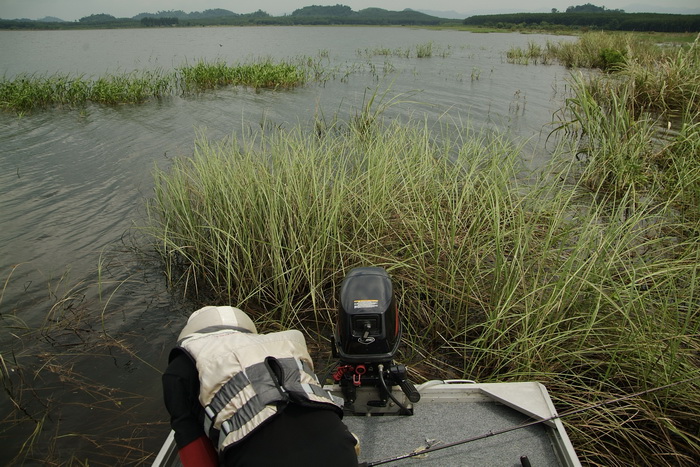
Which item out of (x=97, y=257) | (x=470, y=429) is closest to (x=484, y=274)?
(x=470, y=429)

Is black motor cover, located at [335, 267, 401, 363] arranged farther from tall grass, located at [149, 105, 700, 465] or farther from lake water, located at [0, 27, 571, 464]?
lake water, located at [0, 27, 571, 464]

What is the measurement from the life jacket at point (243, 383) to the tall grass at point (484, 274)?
1.32 metres

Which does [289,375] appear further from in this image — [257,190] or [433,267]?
[257,190]

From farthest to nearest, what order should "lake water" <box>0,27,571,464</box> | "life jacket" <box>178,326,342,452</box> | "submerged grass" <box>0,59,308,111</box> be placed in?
"submerged grass" <box>0,59,308,111</box>, "lake water" <box>0,27,571,464</box>, "life jacket" <box>178,326,342,452</box>

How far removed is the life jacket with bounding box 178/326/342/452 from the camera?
53.9 inches

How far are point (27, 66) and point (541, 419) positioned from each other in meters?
20.6

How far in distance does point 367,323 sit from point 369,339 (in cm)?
7

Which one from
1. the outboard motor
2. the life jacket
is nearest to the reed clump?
the outboard motor

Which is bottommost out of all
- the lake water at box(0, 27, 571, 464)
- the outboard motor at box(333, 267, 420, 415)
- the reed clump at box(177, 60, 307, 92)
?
the lake water at box(0, 27, 571, 464)

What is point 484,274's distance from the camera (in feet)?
10.00

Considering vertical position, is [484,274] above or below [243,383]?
below

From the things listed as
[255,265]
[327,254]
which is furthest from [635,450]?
[255,265]

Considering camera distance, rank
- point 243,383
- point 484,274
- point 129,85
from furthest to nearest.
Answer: point 129,85
point 484,274
point 243,383

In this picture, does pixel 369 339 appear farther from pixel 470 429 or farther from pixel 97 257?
pixel 97 257
